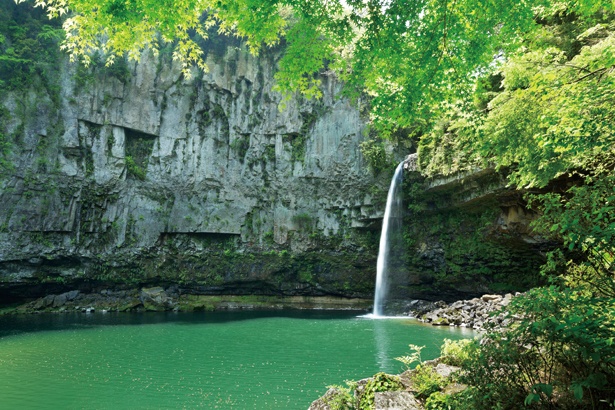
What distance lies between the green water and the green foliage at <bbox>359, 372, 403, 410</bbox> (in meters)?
2.33

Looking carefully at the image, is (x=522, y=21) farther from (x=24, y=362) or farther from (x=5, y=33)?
(x=5, y=33)

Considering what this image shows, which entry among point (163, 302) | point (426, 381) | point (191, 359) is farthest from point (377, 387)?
point (163, 302)

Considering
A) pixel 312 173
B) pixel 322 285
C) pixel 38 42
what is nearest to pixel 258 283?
pixel 322 285

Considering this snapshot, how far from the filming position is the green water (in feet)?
26.0

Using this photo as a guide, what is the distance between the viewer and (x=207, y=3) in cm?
571

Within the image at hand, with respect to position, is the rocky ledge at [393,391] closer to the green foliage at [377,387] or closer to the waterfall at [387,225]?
the green foliage at [377,387]

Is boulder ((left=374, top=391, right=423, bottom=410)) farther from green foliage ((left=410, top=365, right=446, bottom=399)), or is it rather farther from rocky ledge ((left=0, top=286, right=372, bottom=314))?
A: rocky ledge ((left=0, top=286, right=372, bottom=314))

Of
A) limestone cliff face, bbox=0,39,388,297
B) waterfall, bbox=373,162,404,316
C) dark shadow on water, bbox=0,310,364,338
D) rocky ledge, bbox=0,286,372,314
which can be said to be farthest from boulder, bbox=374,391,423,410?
rocky ledge, bbox=0,286,372,314

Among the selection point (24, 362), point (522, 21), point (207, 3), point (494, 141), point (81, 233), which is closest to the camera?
point (522, 21)

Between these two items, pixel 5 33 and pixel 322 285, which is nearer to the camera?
pixel 5 33

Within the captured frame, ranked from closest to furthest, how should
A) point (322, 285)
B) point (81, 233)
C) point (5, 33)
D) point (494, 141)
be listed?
point (494, 141) → point (5, 33) → point (81, 233) → point (322, 285)

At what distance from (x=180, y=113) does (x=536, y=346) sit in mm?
28267

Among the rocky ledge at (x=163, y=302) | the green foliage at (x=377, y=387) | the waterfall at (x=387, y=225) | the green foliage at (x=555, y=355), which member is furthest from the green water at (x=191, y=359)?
the waterfall at (x=387, y=225)

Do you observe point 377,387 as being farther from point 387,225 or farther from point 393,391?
point 387,225
